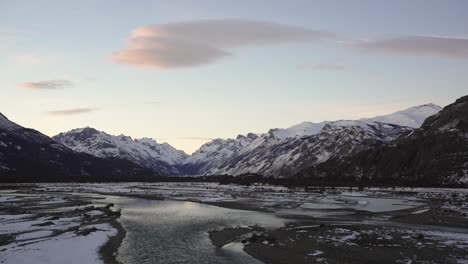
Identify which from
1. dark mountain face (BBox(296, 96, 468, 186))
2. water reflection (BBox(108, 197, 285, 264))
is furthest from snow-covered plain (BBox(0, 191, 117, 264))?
dark mountain face (BBox(296, 96, 468, 186))

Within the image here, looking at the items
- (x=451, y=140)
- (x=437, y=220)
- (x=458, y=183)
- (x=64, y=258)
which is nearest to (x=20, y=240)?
(x=64, y=258)

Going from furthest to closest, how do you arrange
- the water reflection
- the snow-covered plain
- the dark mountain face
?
the dark mountain face
the water reflection
the snow-covered plain

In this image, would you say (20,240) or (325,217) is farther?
(325,217)

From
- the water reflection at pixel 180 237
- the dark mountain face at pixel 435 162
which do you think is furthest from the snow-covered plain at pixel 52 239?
the dark mountain face at pixel 435 162

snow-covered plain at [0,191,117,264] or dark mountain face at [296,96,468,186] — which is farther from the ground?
dark mountain face at [296,96,468,186]

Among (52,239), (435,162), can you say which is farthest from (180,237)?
(435,162)

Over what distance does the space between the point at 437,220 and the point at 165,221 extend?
32671mm

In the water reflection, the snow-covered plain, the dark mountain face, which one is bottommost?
the water reflection

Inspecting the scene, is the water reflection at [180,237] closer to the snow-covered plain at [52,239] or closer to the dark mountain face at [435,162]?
the snow-covered plain at [52,239]

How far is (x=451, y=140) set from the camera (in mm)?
182000

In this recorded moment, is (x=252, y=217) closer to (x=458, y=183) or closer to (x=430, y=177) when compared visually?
(x=458, y=183)

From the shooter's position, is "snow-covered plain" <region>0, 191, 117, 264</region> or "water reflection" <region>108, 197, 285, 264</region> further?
"water reflection" <region>108, 197, 285, 264</region>

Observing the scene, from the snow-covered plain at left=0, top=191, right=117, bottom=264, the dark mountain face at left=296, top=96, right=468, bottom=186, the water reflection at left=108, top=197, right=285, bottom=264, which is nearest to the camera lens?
the snow-covered plain at left=0, top=191, right=117, bottom=264

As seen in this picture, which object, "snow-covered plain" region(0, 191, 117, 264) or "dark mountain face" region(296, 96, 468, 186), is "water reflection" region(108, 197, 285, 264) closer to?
"snow-covered plain" region(0, 191, 117, 264)
